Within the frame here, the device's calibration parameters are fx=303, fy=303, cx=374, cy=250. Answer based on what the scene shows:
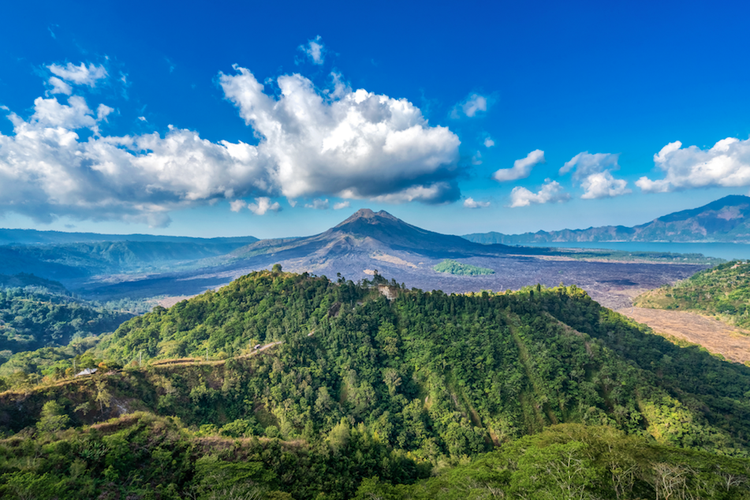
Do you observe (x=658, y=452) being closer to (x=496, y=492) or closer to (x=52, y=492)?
(x=496, y=492)

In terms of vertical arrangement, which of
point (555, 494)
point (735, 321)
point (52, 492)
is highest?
point (52, 492)

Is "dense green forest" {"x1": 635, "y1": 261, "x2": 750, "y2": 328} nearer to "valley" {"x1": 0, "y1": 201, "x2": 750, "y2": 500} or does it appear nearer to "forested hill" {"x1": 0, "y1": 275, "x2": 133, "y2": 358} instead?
"valley" {"x1": 0, "y1": 201, "x2": 750, "y2": 500}

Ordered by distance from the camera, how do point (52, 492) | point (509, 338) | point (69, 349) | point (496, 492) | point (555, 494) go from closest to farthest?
point (52, 492)
point (555, 494)
point (496, 492)
point (509, 338)
point (69, 349)

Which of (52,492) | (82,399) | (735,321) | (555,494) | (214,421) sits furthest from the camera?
(735,321)

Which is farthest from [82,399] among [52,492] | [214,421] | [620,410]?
[620,410]

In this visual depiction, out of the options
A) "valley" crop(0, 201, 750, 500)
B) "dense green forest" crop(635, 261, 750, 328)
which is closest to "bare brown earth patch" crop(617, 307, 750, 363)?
"valley" crop(0, 201, 750, 500)

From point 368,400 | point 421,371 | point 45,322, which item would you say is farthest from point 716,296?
point 45,322

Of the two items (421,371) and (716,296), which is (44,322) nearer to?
(421,371)
